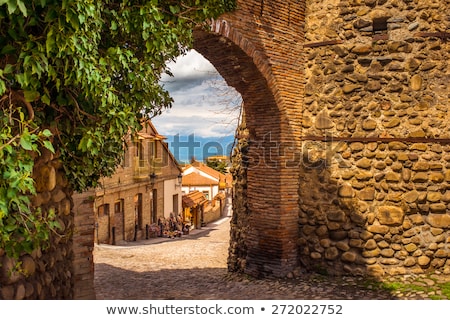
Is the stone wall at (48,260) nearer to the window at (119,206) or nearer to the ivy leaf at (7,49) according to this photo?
the ivy leaf at (7,49)

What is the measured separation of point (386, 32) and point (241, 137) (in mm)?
2918

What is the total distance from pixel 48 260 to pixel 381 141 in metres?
4.89

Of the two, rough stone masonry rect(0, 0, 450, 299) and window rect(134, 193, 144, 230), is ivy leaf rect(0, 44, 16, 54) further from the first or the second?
window rect(134, 193, 144, 230)

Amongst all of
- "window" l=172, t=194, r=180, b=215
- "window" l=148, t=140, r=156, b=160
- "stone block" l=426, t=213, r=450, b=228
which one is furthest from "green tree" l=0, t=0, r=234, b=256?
"window" l=172, t=194, r=180, b=215

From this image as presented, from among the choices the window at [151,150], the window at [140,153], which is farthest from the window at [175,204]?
the window at [140,153]

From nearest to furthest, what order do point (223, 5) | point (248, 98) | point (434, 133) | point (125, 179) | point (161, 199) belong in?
point (223, 5)
point (434, 133)
point (248, 98)
point (125, 179)
point (161, 199)

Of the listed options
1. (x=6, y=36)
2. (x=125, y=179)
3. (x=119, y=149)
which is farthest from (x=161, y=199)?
(x=6, y=36)

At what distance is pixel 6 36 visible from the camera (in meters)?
2.45

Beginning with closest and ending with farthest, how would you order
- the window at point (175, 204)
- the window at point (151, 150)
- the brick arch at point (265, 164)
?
the brick arch at point (265, 164) → the window at point (151, 150) → the window at point (175, 204)

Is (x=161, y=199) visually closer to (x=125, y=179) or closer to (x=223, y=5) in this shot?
(x=125, y=179)

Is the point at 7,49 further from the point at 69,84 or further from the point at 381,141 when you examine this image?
the point at 381,141

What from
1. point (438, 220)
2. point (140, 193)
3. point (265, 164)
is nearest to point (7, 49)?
point (265, 164)

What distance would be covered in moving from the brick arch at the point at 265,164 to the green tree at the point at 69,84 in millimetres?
2228

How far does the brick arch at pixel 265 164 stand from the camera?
6348 mm
